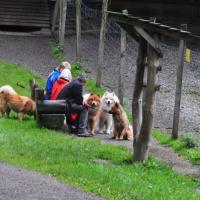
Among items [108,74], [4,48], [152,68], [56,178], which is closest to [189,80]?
[108,74]

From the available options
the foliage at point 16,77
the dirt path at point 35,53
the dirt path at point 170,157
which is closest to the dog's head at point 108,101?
the dirt path at point 170,157

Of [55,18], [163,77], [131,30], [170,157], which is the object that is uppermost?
[55,18]

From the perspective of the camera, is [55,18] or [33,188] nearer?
[33,188]

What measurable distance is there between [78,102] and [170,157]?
290 centimetres

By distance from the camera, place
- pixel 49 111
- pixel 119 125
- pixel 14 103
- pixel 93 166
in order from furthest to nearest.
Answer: pixel 14 103, pixel 49 111, pixel 119 125, pixel 93 166

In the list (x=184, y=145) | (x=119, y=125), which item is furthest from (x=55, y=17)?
(x=184, y=145)

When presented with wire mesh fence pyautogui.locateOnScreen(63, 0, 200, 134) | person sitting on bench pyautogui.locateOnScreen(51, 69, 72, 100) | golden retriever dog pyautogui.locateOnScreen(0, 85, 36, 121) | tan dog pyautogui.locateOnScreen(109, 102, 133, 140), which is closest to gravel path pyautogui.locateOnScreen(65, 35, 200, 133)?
wire mesh fence pyautogui.locateOnScreen(63, 0, 200, 134)

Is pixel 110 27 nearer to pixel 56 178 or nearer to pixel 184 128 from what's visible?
pixel 184 128

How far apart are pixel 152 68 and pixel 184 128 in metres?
5.74

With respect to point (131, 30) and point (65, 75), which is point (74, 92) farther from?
point (131, 30)

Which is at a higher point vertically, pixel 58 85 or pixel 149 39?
pixel 149 39

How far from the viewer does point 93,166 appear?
9969mm

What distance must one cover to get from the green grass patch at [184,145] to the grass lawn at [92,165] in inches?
45.4

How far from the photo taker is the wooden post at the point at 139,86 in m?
11.3
